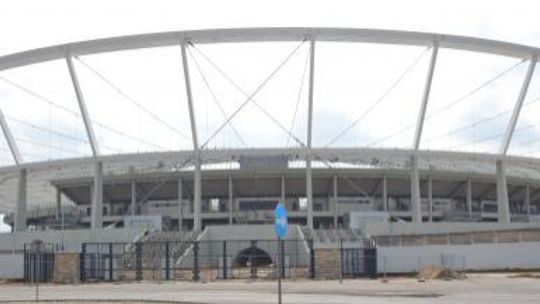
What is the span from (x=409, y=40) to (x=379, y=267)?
19.4m

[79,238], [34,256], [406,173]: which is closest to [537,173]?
[406,173]

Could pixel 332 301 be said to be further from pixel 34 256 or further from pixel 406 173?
pixel 406 173

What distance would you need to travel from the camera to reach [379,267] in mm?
47125

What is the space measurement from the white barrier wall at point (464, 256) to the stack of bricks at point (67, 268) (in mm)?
18096

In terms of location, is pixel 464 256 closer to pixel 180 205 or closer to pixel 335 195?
pixel 335 195

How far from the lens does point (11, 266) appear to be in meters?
47.2

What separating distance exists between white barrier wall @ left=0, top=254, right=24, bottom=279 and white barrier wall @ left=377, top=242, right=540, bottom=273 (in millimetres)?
21287

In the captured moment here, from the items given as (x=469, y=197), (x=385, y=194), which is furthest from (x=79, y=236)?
(x=469, y=197)

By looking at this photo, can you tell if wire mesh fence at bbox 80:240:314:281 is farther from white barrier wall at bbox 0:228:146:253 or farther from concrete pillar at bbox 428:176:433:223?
concrete pillar at bbox 428:176:433:223

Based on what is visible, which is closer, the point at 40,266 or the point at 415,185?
the point at 40,266

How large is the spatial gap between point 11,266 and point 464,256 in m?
27.3

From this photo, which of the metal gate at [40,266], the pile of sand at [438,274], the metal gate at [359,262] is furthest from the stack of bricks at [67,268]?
the pile of sand at [438,274]

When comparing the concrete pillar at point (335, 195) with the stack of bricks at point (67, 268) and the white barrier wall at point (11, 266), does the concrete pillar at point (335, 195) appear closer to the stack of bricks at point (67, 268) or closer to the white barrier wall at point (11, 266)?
the white barrier wall at point (11, 266)

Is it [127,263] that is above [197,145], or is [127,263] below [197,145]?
below
